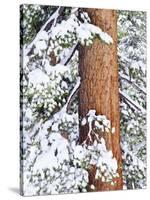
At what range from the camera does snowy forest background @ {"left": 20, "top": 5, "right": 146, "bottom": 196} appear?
6.89 m

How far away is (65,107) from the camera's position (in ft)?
23.1

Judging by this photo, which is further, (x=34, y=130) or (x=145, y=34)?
(x=145, y=34)

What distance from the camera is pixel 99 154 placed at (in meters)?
7.17

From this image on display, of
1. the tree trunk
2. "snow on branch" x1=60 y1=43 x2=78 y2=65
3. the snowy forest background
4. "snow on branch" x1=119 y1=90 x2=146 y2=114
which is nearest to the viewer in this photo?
the snowy forest background

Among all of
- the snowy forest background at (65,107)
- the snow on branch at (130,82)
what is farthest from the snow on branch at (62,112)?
the snow on branch at (130,82)

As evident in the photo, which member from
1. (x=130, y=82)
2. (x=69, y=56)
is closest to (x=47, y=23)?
(x=69, y=56)

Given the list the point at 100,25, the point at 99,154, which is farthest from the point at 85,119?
the point at 100,25

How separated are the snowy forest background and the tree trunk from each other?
0.16 ft

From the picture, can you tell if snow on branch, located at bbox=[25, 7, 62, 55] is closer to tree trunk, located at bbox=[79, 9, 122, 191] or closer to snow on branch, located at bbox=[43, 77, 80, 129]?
tree trunk, located at bbox=[79, 9, 122, 191]

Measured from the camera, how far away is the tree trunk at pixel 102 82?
7129mm

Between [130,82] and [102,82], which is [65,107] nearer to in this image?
[102,82]

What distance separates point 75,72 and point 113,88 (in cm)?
42

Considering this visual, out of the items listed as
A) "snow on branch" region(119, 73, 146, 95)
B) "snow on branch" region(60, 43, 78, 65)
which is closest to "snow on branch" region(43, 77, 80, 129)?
"snow on branch" region(60, 43, 78, 65)

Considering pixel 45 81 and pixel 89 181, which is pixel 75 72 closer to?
pixel 45 81
